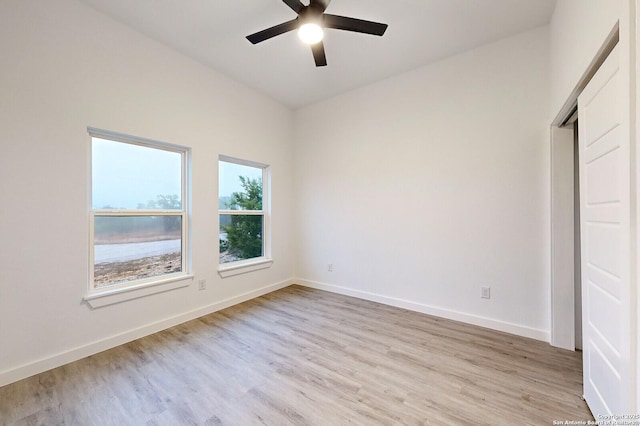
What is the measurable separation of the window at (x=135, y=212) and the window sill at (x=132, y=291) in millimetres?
50

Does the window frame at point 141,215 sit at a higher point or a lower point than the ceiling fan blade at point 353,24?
lower

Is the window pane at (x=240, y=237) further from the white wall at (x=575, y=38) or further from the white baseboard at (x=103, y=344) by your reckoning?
the white wall at (x=575, y=38)

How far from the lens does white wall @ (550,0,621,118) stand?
1.22m

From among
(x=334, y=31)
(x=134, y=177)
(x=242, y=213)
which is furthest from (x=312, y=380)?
(x=334, y=31)

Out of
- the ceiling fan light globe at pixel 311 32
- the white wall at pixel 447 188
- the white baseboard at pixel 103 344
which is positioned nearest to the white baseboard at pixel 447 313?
the white wall at pixel 447 188

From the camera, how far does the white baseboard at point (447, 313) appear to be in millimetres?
2467

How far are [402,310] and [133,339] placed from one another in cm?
292

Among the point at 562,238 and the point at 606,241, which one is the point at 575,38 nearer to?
A: the point at 606,241

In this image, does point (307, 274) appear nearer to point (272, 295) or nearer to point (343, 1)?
point (272, 295)

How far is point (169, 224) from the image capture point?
2.88 metres

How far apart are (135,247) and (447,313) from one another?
347 centimetres

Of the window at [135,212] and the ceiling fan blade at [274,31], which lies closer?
the ceiling fan blade at [274,31]

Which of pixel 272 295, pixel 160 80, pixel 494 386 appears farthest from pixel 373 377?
pixel 160 80

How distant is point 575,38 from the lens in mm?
1642
